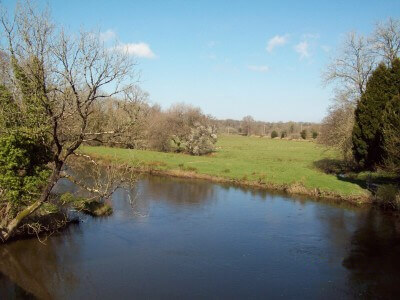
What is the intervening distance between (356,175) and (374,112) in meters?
8.01

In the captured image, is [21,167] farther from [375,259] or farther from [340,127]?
[340,127]

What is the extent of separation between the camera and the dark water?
1318 cm

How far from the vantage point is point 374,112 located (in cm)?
2614

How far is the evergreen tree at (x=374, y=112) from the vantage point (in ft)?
84.2

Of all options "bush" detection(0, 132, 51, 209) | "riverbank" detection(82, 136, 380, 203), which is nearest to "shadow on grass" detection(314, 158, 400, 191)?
"riverbank" detection(82, 136, 380, 203)

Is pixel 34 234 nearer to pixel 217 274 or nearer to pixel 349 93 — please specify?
pixel 217 274

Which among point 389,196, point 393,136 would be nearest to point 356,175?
point 389,196

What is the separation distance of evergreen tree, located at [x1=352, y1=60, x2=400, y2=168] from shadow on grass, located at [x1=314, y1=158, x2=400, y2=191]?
86.3 inches


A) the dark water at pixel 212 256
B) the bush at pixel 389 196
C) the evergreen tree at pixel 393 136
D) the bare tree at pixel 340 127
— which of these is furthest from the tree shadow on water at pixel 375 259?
the bare tree at pixel 340 127

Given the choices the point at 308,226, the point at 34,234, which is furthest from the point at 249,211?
the point at 34,234

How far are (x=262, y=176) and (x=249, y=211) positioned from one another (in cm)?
1003

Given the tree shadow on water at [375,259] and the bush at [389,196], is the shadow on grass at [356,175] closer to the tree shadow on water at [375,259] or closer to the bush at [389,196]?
the bush at [389,196]

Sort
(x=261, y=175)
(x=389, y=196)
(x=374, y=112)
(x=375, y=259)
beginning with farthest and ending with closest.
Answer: (x=261, y=175) → (x=374, y=112) → (x=389, y=196) → (x=375, y=259)

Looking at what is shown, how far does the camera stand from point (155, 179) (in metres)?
34.8
